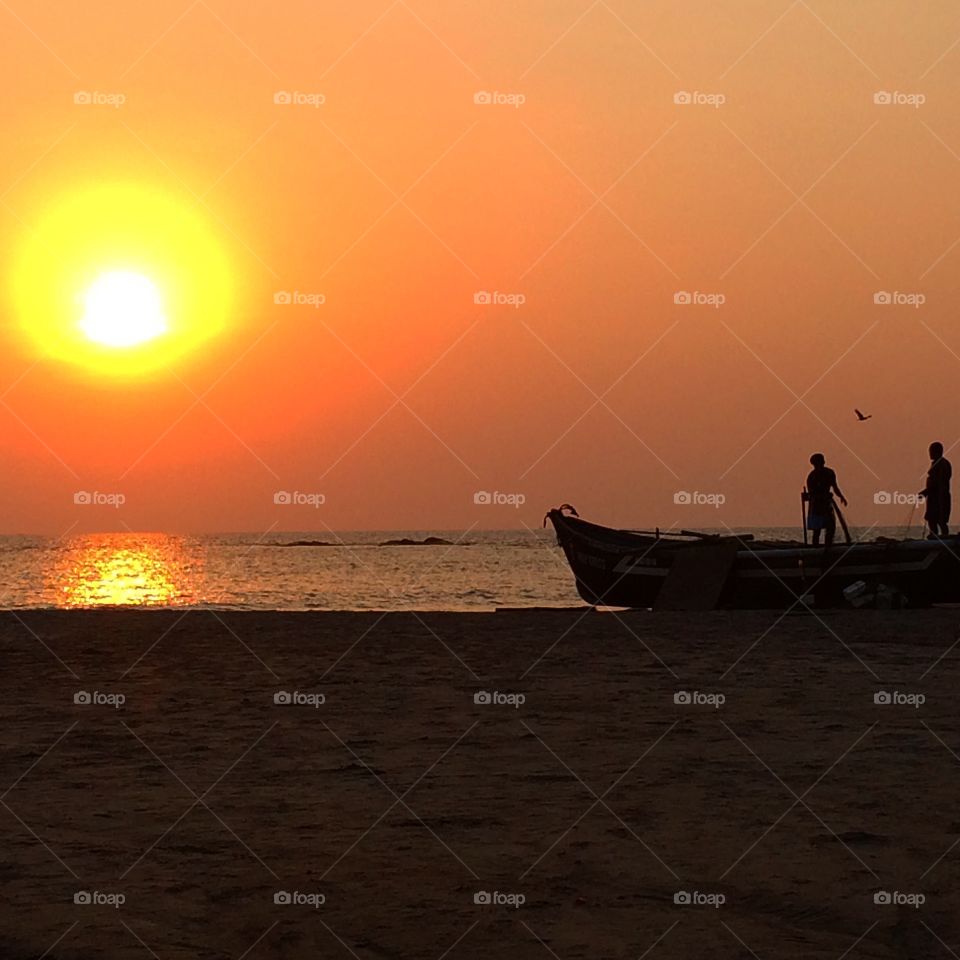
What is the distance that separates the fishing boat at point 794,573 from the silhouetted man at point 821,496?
46cm

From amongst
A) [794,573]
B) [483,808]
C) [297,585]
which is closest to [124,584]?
[297,585]

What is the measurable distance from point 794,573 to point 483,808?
1637cm

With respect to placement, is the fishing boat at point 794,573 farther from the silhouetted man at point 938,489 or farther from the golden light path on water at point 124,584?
the golden light path on water at point 124,584

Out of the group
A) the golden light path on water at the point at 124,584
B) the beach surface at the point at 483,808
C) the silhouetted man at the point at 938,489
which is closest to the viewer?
the beach surface at the point at 483,808

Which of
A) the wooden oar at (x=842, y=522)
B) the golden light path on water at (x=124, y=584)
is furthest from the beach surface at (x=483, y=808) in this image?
the golden light path on water at (x=124, y=584)

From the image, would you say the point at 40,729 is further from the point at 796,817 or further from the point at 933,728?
the point at 933,728

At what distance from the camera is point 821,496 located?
71.7ft

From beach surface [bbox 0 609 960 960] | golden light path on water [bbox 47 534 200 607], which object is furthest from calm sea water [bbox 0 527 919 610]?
beach surface [bbox 0 609 960 960]

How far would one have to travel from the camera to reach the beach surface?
198 inches

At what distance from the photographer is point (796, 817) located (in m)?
6.60

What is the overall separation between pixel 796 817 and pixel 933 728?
Answer: 273 centimetres

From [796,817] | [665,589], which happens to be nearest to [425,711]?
[796,817]

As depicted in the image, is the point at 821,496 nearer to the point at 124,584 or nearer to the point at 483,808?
the point at 483,808

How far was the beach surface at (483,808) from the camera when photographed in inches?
198
